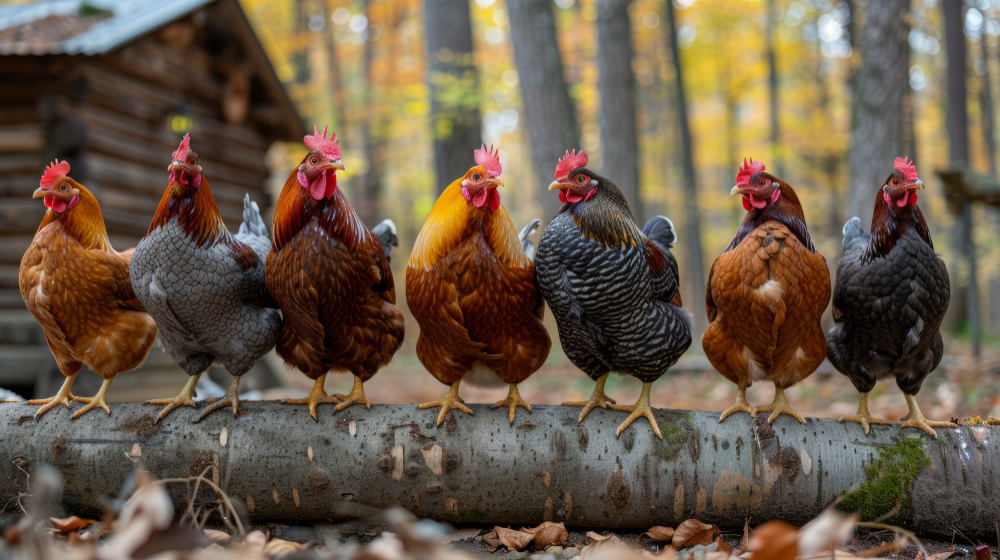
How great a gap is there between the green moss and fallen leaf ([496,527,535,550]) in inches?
53.7

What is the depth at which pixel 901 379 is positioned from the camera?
276 centimetres

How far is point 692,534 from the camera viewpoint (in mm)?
2545

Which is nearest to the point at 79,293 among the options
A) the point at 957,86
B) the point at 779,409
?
the point at 779,409

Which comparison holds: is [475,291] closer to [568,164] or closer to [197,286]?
[568,164]

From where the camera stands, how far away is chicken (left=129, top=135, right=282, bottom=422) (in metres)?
2.66

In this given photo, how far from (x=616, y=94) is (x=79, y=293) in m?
6.29

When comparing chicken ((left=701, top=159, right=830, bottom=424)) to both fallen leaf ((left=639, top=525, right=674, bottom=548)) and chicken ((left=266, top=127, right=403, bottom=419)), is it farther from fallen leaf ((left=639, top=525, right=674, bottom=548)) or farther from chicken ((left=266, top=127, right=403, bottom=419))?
chicken ((left=266, top=127, right=403, bottom=419))

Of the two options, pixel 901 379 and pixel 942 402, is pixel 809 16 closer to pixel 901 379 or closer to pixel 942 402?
pixel 942 402

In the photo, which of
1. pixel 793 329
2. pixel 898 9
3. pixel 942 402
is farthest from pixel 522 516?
pixel 898 9

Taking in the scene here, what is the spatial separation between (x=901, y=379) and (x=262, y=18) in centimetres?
1830

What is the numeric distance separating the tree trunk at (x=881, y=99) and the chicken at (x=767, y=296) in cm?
420

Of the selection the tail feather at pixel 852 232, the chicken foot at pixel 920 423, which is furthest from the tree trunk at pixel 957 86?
the chicken foot at pixel 920 423

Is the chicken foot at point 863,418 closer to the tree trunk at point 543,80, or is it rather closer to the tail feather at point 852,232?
the tail feather at point 852,232

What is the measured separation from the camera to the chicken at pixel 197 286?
8.71 feet
